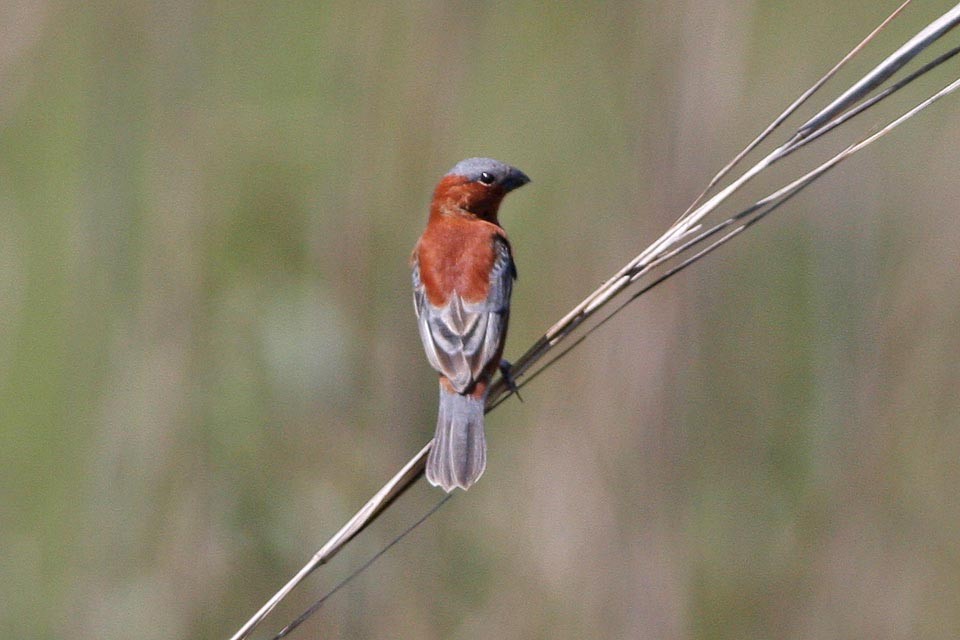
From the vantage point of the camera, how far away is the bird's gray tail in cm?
342

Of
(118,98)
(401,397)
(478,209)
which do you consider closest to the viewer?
(401,397)

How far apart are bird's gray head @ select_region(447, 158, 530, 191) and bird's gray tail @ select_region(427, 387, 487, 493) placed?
4.24ft

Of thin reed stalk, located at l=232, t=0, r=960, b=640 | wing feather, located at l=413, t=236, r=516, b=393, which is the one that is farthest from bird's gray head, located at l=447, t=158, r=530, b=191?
thin reed stalk, located at l=232, t=0, r=960, b=640

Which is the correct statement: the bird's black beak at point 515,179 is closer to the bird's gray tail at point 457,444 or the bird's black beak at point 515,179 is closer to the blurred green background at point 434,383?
the blurred green background at point 434,383

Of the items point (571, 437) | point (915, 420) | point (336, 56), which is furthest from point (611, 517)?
point (336, 56)

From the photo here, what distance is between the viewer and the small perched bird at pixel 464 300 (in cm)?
360

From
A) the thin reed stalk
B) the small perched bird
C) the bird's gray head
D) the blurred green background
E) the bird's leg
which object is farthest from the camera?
the bird's gray head

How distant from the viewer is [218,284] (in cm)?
388

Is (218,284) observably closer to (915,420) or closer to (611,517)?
(611,517)

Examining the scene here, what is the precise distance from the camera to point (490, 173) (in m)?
4.80

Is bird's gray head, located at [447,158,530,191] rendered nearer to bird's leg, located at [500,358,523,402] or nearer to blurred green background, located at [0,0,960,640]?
blurred green background, located at [0,0,960,640]

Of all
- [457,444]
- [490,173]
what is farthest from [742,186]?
[490,173]

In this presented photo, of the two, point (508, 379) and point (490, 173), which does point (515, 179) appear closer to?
point (490, 173)

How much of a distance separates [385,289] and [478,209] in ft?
3.55
